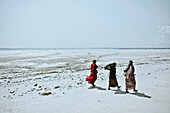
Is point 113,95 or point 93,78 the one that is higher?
point 93,78

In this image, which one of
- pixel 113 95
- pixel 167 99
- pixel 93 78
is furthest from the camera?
pixel 93 78

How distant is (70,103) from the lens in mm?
7156

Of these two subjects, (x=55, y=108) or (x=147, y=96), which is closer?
(x=55, y=108)

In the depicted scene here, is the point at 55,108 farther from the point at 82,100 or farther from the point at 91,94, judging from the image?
the point at 91,94

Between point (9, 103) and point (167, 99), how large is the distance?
8662mm

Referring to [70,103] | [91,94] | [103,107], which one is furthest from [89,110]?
[91,94]

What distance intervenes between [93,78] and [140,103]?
3.85 m

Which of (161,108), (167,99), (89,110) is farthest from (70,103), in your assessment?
(167,99)

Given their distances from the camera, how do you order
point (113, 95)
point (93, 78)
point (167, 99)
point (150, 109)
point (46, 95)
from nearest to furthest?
point (150, 109) < point (167, 99) < point (113, 95) < point (46, 95) < point (93, 78)

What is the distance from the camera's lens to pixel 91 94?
848 cm

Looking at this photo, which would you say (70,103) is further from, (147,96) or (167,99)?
(167,99)

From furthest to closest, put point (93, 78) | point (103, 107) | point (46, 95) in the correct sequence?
point (93, 78)
point (46, 95)
point (103, 107)

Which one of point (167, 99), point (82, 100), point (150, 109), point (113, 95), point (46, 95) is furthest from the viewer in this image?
point (46, 95)

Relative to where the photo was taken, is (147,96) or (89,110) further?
(147,96)
